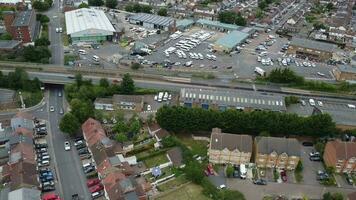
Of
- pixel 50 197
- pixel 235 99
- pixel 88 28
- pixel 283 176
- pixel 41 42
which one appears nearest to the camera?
→ pixel 50 197

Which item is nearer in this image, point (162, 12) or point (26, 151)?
point (26, 151)

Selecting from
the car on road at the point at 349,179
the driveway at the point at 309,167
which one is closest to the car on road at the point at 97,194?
the driveway at the point at 309,167

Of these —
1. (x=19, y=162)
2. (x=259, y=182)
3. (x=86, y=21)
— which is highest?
(x=86, y=21)

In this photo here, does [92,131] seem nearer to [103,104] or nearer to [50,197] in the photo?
→ [103,104]

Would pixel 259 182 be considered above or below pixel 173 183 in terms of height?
above

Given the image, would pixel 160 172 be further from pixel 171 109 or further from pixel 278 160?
pixel 278 160

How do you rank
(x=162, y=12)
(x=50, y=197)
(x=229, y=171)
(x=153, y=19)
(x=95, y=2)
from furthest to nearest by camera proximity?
(x=95, y=2) < (x=162, y=12) < (x=153, y=19) < (x=229, y=171) < (x=50, y=197)

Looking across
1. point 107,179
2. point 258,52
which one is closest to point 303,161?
point 107,179

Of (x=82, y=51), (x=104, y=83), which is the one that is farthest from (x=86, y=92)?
(x=82, y=51)
